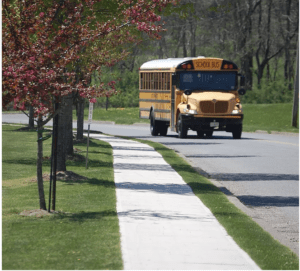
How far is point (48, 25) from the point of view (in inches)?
Answer: 417

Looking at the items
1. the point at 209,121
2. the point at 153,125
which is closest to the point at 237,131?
the point at 209,121

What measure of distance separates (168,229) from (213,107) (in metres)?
18.1

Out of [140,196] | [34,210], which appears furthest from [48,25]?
[140,196]

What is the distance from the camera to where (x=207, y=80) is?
27.6m

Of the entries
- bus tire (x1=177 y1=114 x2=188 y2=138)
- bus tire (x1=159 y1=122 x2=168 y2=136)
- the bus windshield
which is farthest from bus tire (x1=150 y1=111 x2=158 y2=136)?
the bus windshield

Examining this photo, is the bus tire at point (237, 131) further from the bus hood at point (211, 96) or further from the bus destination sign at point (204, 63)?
the bus destination sign at point (204, 63)

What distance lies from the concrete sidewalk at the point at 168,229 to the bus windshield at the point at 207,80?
11.6 meters

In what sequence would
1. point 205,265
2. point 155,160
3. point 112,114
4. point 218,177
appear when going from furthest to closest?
point 112,114 < point 155,160 < point 218,177 < point 205,265

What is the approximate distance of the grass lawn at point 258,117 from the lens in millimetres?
39188

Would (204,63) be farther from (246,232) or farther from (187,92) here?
(246,232)

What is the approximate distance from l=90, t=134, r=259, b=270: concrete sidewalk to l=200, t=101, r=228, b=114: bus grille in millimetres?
11154

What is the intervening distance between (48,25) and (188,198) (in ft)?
14.1

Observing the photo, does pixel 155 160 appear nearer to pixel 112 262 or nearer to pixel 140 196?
pixel 140 196

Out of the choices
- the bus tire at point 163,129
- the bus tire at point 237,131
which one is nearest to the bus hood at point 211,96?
the bus tire at point 237,131
